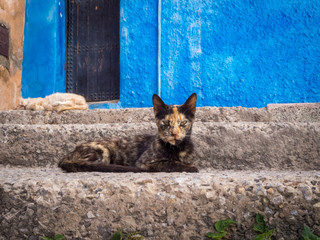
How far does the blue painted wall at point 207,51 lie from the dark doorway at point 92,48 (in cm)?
27

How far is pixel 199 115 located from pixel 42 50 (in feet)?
11.8

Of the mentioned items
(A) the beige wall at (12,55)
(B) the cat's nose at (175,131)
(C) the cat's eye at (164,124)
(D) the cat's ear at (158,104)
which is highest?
(A) the beige wall at (12,55)

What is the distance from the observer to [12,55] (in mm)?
4512

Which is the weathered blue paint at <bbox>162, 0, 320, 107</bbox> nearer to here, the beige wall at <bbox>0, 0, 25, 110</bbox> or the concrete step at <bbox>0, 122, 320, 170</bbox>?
the concrete step at <bbox>0, 122, 320, 170</bbox>

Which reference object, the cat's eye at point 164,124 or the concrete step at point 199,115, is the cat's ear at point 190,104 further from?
the concrete step at point 199,115

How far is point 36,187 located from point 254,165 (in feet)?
5.19

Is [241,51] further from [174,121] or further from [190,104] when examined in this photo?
[174,121]

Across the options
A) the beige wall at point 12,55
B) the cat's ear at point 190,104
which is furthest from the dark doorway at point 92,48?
the cat's ear at point 190,104

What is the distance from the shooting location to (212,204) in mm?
1218

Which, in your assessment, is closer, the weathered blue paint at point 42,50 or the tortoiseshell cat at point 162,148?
the tortoiseshell cat at point 162,148

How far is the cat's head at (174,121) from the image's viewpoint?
221cm

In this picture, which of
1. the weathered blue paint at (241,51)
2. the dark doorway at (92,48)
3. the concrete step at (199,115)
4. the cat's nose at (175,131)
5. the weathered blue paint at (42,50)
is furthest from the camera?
the dark doorway at (92,48)

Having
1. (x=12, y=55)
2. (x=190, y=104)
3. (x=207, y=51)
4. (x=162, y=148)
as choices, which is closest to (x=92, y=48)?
(x=12, y=55)

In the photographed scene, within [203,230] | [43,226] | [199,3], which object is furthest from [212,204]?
[199,3]
